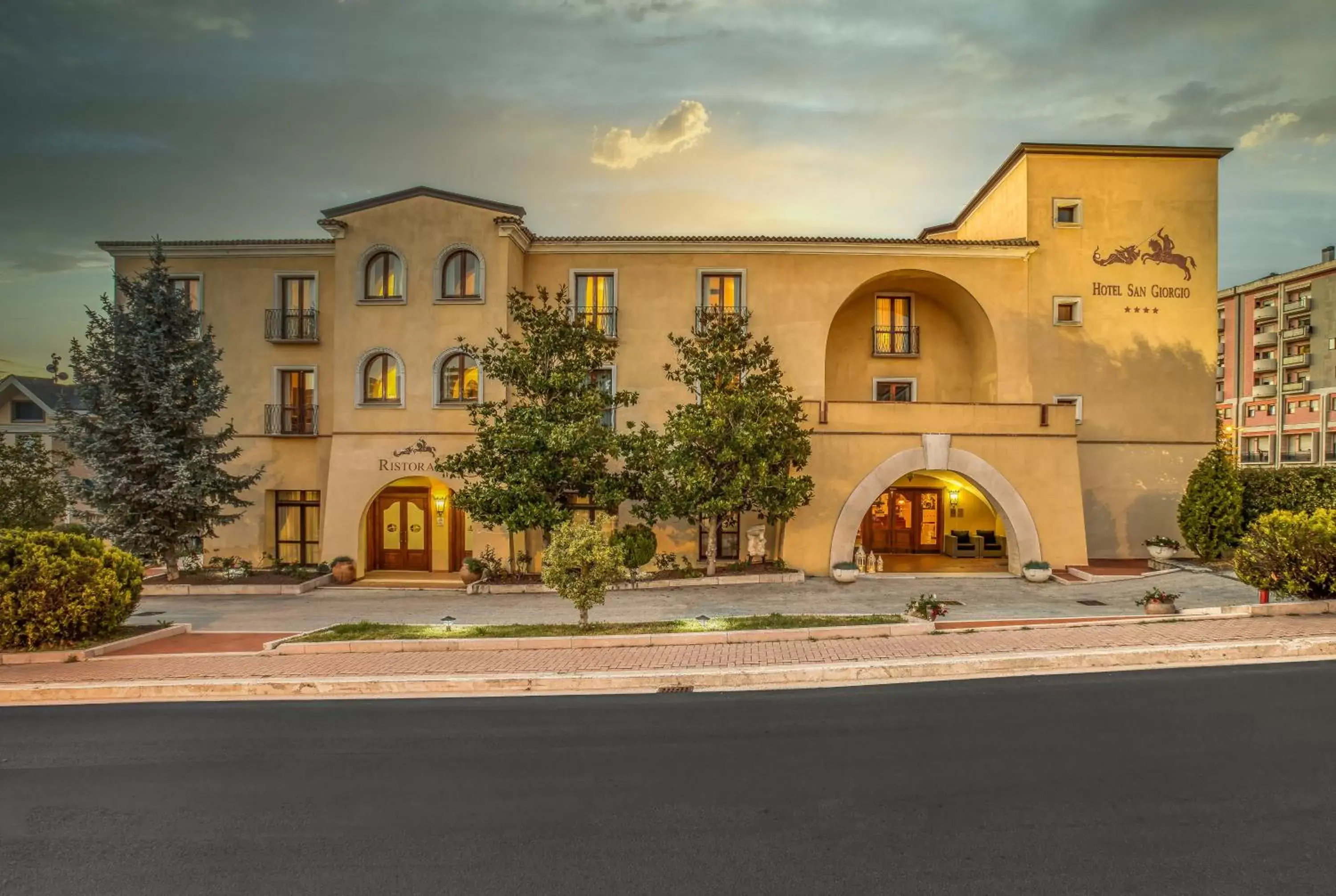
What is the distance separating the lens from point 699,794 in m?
5.91

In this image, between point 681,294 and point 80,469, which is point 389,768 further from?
point 80,469

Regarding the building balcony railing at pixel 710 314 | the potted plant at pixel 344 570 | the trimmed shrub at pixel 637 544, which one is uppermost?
the building balcony railing at pixel 710 314

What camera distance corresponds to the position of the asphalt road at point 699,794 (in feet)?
15.5

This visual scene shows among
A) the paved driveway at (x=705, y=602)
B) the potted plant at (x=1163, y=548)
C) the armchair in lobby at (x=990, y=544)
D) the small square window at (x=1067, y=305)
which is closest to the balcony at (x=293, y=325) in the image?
the paved driveway at (x=705, y=602)

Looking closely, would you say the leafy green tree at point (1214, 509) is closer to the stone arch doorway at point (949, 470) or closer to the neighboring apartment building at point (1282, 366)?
the stone arch doorway at point (949, 470)

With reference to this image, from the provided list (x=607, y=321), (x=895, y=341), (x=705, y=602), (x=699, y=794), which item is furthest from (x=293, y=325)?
(x=699, y=794)

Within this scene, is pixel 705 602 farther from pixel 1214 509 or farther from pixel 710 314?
pixel 1214 509

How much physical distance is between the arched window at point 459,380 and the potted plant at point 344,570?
5.70 meters

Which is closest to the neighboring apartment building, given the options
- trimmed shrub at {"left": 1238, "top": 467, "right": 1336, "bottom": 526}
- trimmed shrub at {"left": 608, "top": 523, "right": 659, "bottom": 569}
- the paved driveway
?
trimmed shrub at {"left": 1238, "top": 467, "right": 1336, "bottom": 526}

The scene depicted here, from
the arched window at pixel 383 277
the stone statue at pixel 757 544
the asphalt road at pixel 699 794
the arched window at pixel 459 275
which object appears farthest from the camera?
the arched window at pixel 383 277

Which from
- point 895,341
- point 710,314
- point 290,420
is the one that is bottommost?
point 290,420

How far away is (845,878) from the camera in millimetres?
4594

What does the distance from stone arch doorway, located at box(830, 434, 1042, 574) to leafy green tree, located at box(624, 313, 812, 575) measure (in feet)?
6.13

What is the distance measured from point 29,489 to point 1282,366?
77369 mm
